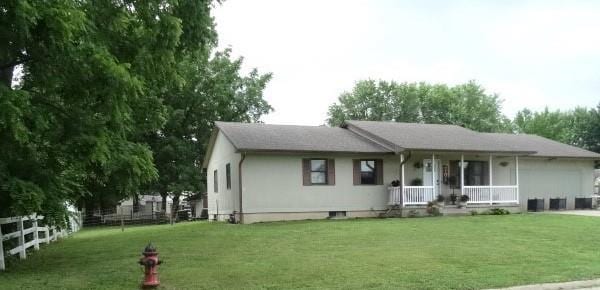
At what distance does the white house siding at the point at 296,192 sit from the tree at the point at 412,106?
1391 inches

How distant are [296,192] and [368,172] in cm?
347

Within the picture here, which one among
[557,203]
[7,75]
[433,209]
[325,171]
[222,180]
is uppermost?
[7,75]

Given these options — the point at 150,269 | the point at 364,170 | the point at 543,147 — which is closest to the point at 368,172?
the point at 364,170

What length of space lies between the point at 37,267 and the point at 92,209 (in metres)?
33.6

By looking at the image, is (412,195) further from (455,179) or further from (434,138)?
(434,138)

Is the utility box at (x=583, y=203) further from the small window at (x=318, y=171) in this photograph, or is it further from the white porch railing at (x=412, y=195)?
the small window at (x=318, y=171)

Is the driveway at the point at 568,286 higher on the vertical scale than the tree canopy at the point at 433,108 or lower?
lower

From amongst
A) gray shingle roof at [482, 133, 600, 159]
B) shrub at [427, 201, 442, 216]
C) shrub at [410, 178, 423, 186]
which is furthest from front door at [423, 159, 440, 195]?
gray shingle roof at [482, 133, 600, 159]

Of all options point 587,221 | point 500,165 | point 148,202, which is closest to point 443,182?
point 500,165

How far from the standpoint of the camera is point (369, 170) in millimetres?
24047

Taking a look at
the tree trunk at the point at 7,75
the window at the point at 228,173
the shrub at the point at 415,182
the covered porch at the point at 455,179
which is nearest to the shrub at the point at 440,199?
the covered porch at the point at 455,179

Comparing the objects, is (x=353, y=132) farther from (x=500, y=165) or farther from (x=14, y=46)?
(x=14, y=46)

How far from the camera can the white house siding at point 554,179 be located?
91.0 ft

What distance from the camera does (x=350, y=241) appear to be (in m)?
13.9
